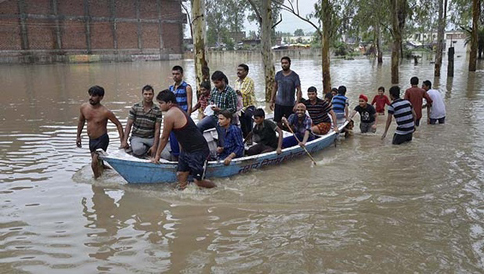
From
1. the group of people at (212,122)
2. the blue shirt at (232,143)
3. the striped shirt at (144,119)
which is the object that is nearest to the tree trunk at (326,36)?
the group of people at (212,122)

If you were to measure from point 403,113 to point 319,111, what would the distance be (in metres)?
1.57

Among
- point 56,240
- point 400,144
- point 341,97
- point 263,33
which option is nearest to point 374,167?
point 400,144

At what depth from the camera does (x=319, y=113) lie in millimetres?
8391

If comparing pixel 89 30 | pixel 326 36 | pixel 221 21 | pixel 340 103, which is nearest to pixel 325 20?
pixel 326 36

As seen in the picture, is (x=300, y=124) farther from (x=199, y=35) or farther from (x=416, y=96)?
(x=199, y=35)

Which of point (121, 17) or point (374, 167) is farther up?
point (121, 17)

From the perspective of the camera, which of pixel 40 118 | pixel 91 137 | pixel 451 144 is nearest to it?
pixel 91 137

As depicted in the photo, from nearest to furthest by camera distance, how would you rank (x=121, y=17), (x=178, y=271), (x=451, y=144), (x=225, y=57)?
(x=178, y=271)
(x=451, y=144)
(x=121, y=17)
(x=225, y=57)

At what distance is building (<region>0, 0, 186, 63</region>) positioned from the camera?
1457 inches

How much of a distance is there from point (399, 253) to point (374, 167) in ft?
9.96

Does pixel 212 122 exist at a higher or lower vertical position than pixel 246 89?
lower

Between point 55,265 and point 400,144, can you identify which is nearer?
point 55,265

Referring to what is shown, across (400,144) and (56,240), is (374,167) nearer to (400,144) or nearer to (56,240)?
(400,144)

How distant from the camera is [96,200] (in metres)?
5.66
